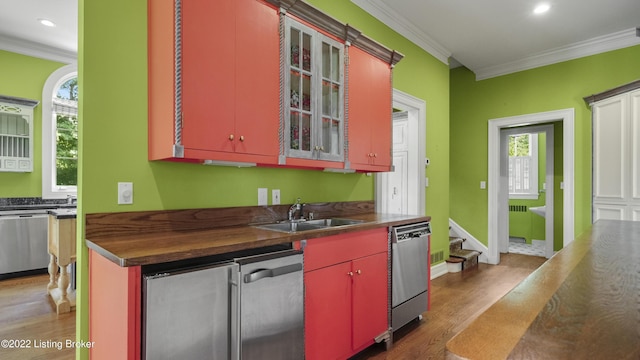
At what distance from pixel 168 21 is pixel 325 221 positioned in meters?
1.79

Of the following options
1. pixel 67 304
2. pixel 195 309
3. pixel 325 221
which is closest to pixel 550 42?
pixel 325 221

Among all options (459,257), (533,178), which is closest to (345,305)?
(459,257)

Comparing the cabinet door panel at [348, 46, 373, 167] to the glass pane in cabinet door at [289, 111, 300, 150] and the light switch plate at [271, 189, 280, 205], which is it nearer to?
the glass pane in cabinet door at [289, 111, 300, 150]

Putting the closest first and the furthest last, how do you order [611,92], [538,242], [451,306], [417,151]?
[451,306] < [611,92] < [417,151] < [538,242]

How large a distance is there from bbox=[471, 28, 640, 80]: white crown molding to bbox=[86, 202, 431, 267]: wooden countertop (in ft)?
14.2

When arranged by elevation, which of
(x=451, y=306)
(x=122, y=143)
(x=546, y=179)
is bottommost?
(x=451, y=306)

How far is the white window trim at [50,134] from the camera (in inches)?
188

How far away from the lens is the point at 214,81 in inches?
71.8

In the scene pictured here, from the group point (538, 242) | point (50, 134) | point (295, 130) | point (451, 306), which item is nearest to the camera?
point (295, 130)

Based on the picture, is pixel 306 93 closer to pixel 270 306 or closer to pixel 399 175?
pixel 270 306

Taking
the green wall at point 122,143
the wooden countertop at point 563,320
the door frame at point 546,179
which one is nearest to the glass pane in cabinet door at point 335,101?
the green wall at point 122,143

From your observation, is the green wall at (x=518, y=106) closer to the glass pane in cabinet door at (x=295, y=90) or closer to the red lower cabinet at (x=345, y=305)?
the red lower cabinet at (x=345, y=305)

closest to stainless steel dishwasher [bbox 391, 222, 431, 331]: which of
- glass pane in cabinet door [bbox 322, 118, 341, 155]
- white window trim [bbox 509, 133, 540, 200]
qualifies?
glass pane in cabinet door [bbox 322, 118, 341, 155]

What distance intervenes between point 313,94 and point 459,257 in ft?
11.5
